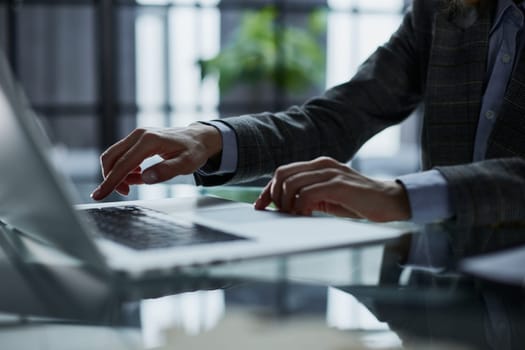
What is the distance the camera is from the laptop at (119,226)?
54 cm

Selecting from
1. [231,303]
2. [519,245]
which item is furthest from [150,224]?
[519,245]

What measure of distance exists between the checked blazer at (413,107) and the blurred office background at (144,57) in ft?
10.8

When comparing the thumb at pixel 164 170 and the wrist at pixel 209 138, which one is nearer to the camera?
the thumb at pixel 164 170

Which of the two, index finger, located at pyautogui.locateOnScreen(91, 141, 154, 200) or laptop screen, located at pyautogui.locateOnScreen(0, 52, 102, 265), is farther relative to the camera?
index finger, located at pyautogui.locateOnScreen(91, 141, 154, 200)

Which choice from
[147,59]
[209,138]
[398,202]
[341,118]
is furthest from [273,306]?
[147,59]

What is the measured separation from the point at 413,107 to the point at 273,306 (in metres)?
0.91

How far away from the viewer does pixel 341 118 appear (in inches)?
48.3

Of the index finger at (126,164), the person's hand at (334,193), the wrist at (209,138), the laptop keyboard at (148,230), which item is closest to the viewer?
the laptop keyboard at (148,230)

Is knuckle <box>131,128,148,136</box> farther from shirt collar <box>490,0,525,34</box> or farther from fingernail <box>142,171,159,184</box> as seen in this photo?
shirt collar <box>490,0,525,34</box>

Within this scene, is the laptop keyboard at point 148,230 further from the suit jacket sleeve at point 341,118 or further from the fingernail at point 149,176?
the suit jacket sleeve at point 341,118

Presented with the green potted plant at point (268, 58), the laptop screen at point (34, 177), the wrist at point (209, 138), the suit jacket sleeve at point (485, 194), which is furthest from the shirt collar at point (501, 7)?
the green potted plant at point (268, 58)

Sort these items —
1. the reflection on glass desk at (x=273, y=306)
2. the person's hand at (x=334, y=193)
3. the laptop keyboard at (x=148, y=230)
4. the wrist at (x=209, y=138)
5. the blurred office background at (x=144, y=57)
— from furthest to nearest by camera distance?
the blurred office background at (x=144, y=57) < the wrist at (x=209, y=138) < the person's hand at (x=334, y=193) < the laptop keyboard at (x=148, y=230) < the reflection on glass desk at (x=273, y=306)

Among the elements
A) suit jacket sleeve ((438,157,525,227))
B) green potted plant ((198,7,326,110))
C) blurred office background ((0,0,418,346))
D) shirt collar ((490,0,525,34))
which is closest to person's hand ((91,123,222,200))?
suit jacket sleeve ((438,157,525,227))

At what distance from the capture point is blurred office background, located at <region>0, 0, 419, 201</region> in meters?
4.57
